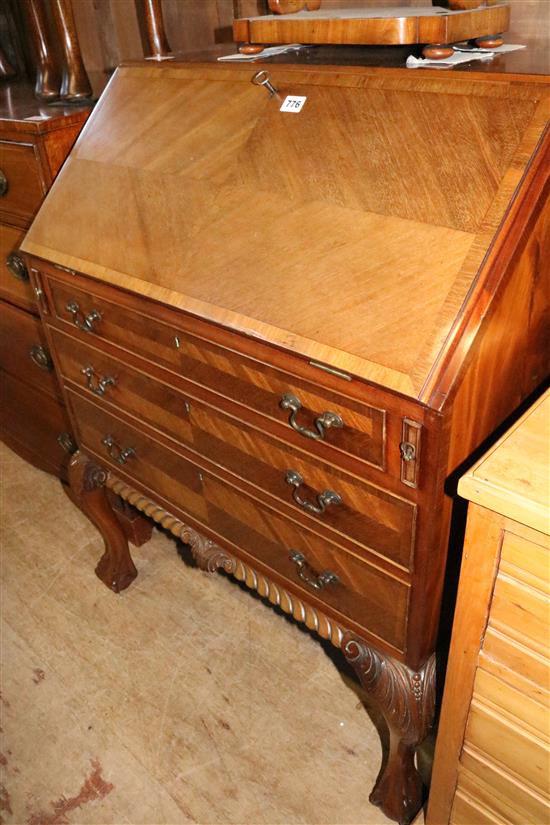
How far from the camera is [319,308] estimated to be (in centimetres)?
101

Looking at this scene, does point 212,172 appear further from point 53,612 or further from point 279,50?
point 53,612

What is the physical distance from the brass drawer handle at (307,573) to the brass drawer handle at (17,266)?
1.17m

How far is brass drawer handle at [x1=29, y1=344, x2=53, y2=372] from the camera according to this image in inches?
81.5

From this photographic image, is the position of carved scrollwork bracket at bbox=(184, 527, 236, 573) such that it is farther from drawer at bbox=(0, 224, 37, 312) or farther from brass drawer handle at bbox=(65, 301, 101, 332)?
drawer at bbox=(0, 224, 37, 312)

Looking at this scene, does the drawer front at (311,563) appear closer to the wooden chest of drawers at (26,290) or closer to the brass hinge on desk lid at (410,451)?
the brass hinge on desk lid at (410,451)

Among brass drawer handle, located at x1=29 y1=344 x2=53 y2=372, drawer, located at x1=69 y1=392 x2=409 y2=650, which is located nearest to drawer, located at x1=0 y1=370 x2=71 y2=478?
brass drawer handle, located at x1=29 y1=344 x2=53 y2=372

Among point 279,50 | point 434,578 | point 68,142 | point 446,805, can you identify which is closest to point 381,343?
point 434,578

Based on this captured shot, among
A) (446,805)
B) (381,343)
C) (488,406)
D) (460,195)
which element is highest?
(460,195)

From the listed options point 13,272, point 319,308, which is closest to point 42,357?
point 13,272

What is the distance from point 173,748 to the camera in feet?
5.38

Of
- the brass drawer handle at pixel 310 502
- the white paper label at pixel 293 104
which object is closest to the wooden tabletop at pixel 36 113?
the white paper label at pixel 293 104

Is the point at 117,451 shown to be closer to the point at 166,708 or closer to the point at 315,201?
the point at 166,708

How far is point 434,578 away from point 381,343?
394mm

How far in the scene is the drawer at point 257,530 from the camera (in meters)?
1.15
